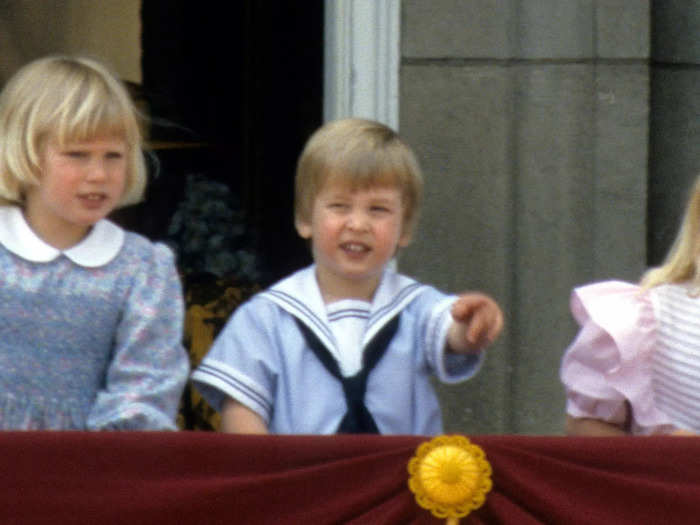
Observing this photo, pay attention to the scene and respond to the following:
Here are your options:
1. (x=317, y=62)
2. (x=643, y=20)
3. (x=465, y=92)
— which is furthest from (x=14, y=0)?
(x=643, y=20)

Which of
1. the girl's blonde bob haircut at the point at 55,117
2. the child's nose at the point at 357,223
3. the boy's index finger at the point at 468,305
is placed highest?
the girl's blonde bob haircut at the point at 55,117

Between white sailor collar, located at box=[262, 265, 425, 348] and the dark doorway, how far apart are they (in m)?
1.97

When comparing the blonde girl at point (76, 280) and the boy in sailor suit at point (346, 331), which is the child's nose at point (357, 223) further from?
the blonde girl at point (76, 280)

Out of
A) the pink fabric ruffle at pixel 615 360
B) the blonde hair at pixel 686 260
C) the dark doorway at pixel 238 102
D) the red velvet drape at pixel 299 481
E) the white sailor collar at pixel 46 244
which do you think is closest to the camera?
the red velvet drape at pixel 299 481

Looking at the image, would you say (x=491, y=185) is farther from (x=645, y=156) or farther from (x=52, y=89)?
(x=52, y=89)

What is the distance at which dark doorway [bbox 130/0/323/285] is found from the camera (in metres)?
6.40

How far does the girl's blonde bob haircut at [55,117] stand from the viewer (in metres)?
4.17

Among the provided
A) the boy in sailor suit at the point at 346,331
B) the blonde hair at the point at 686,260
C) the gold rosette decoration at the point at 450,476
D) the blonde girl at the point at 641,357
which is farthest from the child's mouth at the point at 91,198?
the blonde hair at the point at 686,260

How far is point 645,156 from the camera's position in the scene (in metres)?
5.82

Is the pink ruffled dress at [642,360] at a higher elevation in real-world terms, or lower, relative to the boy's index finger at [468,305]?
lower

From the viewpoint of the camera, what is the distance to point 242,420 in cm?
421

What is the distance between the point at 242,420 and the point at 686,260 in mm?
1108

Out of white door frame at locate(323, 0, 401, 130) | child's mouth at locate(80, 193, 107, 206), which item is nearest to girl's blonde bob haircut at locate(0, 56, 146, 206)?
child's mouth at locate(80, 193, 107, 206)

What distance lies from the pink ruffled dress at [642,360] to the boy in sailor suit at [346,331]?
28 cm
